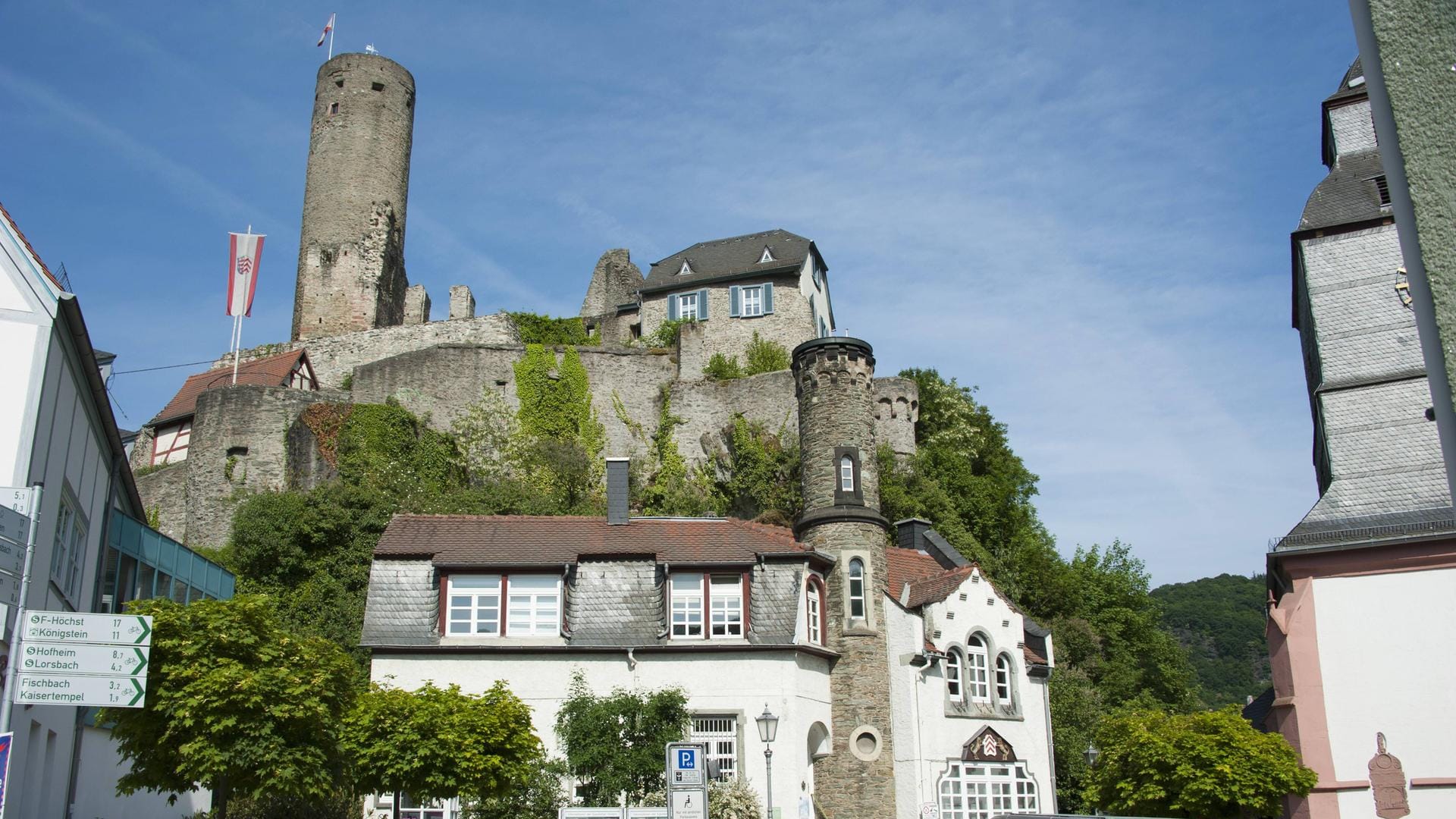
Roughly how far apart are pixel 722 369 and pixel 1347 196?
22845 mm

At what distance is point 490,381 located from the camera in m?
44.6

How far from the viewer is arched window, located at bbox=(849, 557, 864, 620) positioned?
27531 millimetres

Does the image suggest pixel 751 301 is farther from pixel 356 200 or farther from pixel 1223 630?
pixel 1223 630

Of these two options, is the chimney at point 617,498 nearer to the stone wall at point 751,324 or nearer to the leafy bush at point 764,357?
the leafy bush at point 764,357

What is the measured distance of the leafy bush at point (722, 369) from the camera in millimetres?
46750

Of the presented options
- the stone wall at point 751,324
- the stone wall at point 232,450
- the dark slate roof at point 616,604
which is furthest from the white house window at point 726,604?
the stone wall at point 751,324

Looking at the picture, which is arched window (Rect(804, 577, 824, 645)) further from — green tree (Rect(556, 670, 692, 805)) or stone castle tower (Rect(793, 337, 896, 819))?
green tree (Rect(556, 670, 692, 805))

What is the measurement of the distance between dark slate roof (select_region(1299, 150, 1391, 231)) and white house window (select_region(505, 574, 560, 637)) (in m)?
19.6

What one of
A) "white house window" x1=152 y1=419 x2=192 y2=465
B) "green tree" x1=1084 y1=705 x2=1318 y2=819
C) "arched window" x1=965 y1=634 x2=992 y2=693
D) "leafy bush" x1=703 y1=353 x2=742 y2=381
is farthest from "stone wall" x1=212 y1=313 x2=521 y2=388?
"green tree" x1=1084 y1=705 x2=1318 y2=819

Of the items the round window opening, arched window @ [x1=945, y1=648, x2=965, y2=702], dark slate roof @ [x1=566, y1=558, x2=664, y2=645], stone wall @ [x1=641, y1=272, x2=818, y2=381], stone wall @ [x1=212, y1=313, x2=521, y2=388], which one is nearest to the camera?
dark slate roof @ [x1=566, y1=558, x2=664, y2=645]

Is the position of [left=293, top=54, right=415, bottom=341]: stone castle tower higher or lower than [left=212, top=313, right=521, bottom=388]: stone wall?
higher

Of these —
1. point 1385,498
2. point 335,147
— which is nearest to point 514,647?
point 1385,498

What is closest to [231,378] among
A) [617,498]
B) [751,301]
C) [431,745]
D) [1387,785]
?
[751,301]

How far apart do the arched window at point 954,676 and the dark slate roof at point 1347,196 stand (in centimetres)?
1327
